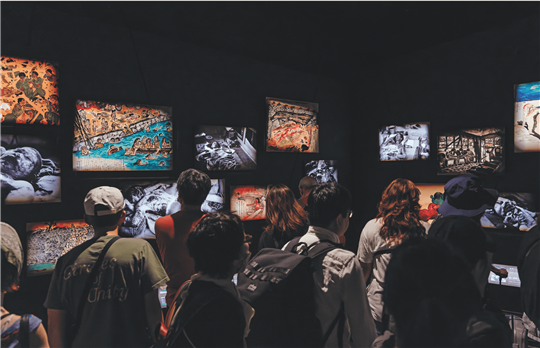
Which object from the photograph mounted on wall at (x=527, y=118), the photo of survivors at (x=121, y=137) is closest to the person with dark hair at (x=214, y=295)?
the photo of survivors at (x=121, y=137)

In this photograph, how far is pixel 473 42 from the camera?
160 inches

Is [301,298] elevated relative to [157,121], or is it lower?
lower

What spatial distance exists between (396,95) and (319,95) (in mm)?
1182

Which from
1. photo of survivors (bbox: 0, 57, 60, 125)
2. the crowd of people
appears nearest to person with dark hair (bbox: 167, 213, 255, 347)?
the crowd of people

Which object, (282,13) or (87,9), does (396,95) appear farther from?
(87,9)

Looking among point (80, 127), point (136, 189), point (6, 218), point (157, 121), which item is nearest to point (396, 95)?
point (157, 121)

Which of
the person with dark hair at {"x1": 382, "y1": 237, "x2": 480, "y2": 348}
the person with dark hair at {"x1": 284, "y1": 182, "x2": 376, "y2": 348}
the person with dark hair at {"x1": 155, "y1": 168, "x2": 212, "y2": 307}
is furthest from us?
the person with dark hair at {"x1": 155, "y1": 168, "x2": 212, "y2": 307}

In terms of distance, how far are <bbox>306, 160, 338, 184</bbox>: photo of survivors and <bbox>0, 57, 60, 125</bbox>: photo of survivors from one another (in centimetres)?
328

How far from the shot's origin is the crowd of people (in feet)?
2.94

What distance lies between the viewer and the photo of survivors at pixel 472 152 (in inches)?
151

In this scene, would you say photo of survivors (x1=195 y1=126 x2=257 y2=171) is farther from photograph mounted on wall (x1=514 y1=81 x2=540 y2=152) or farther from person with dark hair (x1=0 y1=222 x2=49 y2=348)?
photograph mounted on wall (x1=514 y1=81 x2=540 y2=152)

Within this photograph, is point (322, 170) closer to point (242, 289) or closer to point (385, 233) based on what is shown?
point (385, 233)

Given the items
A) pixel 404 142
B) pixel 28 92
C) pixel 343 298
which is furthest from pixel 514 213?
pixel 28 92

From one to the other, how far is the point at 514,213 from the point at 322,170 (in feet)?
8.08
